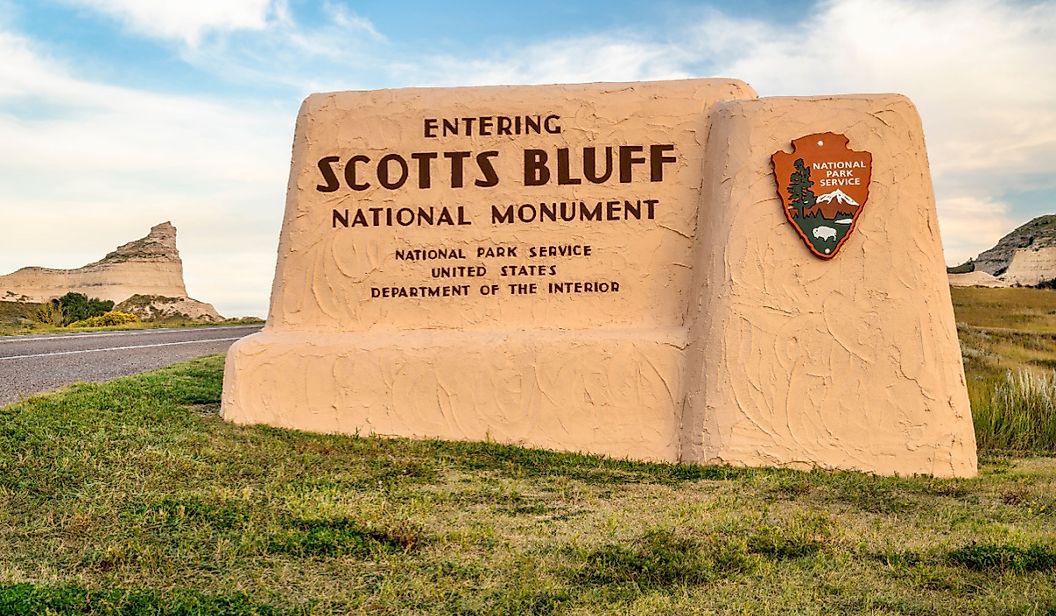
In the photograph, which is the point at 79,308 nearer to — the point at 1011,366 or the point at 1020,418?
the point at 1011,366

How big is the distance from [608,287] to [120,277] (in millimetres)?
59614

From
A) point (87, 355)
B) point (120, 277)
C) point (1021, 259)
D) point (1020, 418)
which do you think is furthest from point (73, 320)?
point (1021, 259)

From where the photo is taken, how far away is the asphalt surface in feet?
36.1

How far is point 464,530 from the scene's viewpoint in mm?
5453

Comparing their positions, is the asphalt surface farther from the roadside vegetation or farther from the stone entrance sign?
the stone entrance sign

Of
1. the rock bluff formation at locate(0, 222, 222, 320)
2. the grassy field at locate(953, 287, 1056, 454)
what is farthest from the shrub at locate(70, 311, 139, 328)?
the rock bluff formation at locate(0, 222, 222, 320)

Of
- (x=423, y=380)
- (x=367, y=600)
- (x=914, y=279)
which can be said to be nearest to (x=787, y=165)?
(x=914, y=279)

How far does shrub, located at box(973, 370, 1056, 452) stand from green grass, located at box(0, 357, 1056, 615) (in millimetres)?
1448

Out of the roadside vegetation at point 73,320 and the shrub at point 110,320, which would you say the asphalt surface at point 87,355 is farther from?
the shrub at point 110,320

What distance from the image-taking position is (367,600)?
4.43 metres

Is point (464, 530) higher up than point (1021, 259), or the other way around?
point (1021, 259)

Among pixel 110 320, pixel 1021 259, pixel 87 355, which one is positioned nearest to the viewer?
pixel 87 355

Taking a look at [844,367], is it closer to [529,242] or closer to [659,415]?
[659,415]

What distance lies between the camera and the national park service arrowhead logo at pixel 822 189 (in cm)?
764
